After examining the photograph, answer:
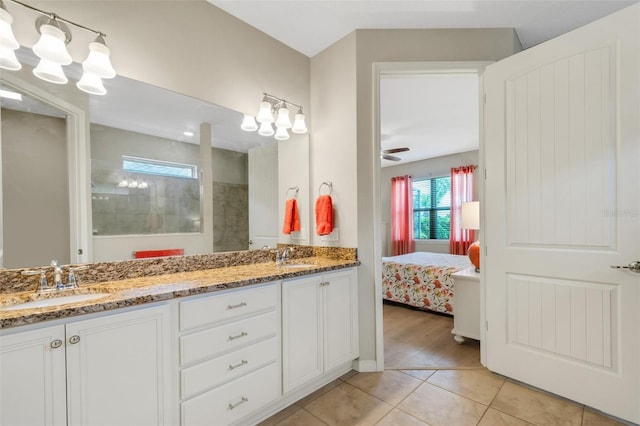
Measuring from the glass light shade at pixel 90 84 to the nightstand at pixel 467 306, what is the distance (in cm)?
296

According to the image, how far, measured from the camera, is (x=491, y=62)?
7.07 ft

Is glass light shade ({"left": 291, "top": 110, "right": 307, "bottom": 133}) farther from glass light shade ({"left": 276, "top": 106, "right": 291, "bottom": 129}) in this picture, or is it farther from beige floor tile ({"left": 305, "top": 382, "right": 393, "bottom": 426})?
beige floor tile ({"left": 305, "top": 382, "right": 393, "bottom": 426})

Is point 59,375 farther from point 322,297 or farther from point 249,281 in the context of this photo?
point 322,297

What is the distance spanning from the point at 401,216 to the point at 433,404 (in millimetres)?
5084

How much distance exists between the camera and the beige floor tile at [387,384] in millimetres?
1871

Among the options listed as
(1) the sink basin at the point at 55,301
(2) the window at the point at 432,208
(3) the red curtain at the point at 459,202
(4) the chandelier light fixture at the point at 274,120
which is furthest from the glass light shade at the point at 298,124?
(2) the window at the point at 432,208

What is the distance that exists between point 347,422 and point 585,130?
2.21 metres

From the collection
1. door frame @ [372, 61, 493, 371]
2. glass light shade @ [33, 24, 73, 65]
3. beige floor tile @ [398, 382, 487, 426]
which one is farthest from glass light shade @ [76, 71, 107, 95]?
beige floor tile @ [398, 382, 487, 426]

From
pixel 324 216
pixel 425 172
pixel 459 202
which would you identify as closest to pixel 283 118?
pixel 324 216

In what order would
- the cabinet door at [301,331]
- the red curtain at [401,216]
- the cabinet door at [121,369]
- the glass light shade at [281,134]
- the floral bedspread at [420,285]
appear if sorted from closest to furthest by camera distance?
the cabinet door at [121,369], the cabinet door at [301,331], the glass light shade at [281,134], the floral bedspread at [420,285], the red curtain at [401,216]

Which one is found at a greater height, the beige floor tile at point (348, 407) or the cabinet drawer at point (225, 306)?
the cabinet drawer at point (225, 306)

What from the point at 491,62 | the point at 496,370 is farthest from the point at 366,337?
the point at 491,62

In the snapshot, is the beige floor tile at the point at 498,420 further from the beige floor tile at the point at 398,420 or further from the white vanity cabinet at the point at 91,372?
the white vanity cabinet at the point at 91,372

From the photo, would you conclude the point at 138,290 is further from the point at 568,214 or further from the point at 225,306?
the point at 568,214
